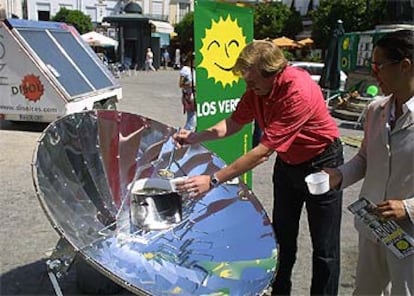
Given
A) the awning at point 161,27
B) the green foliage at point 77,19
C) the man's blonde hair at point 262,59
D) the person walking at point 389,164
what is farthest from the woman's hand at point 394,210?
the green foliage at point 77,19

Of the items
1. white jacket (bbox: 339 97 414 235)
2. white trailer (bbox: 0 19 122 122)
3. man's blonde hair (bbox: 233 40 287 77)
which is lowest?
white trailer (bbox: 0 19 122 122)

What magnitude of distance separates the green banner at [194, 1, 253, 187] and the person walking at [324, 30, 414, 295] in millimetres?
1587

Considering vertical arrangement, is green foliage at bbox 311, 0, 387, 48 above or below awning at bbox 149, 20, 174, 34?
above

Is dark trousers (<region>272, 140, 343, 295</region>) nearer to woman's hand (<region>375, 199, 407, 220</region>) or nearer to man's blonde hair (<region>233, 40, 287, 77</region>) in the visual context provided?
man's blonde hair (<region>233, 40, 287, 77</region>)

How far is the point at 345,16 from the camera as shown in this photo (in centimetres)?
3941

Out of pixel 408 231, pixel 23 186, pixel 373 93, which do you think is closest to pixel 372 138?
pixel 408 231

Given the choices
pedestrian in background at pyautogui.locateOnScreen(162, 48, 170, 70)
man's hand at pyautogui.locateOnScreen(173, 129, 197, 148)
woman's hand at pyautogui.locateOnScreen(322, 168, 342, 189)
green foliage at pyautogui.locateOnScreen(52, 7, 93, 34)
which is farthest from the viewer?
green foliage at pyautogui.locateOnScreen(52, 7, 93, 34)

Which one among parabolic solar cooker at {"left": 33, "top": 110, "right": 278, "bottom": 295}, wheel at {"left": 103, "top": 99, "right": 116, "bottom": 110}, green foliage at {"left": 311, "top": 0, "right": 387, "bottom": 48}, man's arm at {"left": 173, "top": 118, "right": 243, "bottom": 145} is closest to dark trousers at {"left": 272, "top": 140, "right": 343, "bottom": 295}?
parabolic solar cooker at {"left": 33, "top": 110, "right": 278, "bottom": 295}

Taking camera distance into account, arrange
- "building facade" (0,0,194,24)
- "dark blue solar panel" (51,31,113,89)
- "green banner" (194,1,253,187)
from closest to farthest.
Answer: "green banner" (194,1,253,187) → "dark blue solar panel" (51,31,113,89) → "building facade" (0,0,194,24)

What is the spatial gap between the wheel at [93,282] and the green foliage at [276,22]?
45421 millimetres

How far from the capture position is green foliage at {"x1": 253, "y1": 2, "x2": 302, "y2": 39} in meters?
48.8

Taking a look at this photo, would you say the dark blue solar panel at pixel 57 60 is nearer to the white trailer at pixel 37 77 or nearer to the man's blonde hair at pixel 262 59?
the white trailer at pixel 37 77

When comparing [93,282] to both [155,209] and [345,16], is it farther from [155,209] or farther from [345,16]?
[345,16]

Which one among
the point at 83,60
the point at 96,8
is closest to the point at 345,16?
the point at 96,8
